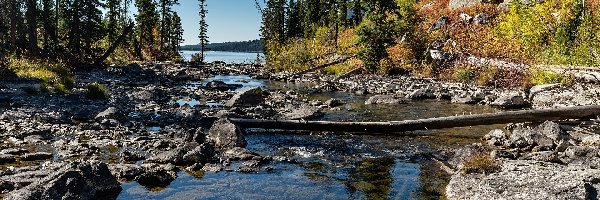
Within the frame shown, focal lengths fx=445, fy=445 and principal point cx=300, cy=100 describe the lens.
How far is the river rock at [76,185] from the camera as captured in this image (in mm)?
7043

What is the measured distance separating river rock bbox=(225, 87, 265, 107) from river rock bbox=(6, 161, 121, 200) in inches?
500

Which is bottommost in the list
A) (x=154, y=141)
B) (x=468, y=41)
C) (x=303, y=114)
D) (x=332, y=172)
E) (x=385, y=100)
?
(x=332, y=172)

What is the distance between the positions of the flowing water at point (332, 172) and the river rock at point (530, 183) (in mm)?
604

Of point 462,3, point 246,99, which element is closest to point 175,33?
point 462,3

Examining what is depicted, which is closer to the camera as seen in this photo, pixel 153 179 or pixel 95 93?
pixel 153 179

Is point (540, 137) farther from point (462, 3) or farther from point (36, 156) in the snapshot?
point (462, 3)

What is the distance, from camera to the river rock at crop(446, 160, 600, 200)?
7400mm

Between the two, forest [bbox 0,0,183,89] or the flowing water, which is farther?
forest [bbox 0,0,183,89]

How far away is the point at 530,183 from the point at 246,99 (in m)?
15.4

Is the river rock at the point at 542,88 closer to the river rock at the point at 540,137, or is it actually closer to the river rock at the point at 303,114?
the river rock at the point at 540,137

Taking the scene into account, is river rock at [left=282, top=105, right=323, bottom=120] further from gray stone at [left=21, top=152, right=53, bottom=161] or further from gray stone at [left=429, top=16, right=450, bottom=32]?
gray stone at [left=429, top=16, right=450, bottom=32]

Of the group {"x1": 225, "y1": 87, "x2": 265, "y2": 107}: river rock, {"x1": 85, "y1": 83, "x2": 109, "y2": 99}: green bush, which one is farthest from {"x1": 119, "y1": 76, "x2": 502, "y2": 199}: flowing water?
{"x1": 85, "y1": 83, "x2": 109, "y2": 99}: green bush

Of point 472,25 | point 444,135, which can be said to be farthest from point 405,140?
point 472,25

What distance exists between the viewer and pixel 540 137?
11.6 m
